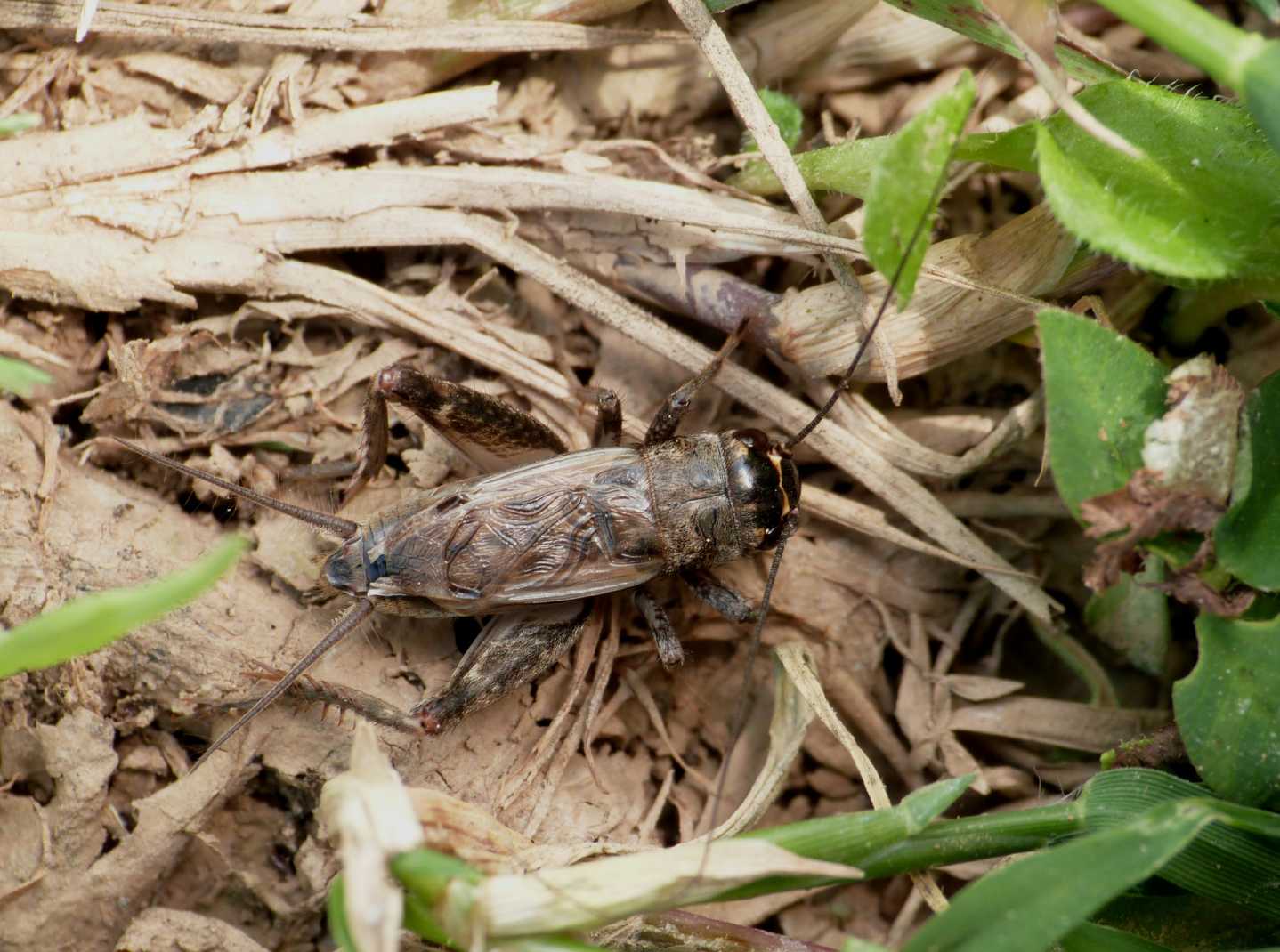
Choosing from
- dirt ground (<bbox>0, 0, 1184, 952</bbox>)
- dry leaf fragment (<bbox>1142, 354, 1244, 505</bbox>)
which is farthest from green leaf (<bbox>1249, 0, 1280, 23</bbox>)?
dry leaf fragment (<bbox>1142, 354, 1244, 505</bbox>)

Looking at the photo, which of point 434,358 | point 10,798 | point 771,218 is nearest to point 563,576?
point 434,358

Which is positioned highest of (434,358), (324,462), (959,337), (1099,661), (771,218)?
(771,218)

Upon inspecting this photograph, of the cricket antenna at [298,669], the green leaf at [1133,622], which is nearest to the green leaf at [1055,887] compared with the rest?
the green leaf at [1133,622]

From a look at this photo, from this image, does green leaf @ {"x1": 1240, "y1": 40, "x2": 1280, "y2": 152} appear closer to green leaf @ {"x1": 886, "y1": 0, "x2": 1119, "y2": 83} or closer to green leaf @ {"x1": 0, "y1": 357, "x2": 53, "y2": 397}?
green leaf @ {"x1": 886, "y1": 0, "x2": 1119, "y2": 83}

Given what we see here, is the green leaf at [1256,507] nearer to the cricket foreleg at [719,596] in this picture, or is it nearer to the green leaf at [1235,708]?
the green leaf at [1235,708]

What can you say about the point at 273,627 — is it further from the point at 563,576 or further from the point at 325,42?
→ the point at 325,42

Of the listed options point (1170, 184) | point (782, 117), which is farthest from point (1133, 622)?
point (782, 117)

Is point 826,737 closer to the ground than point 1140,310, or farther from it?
closer to the ground
